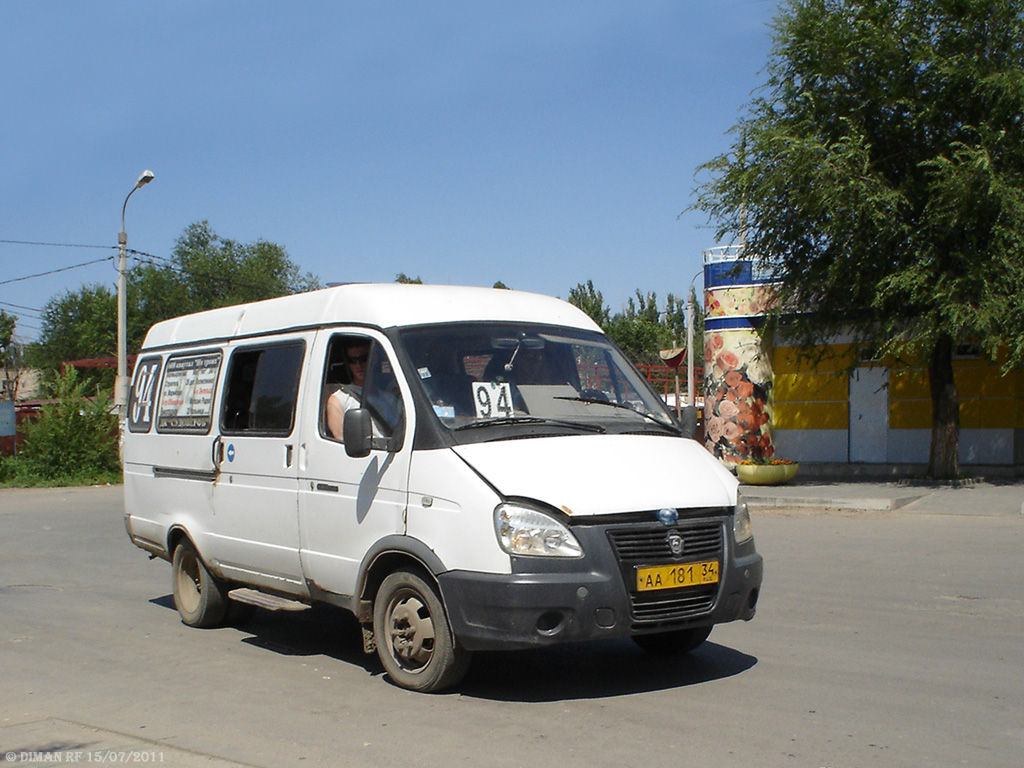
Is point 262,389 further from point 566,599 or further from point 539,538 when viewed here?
point 566,599

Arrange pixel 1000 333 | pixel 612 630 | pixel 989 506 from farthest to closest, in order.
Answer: pixel 1000 333
pixel 989 506
pixel 612 630

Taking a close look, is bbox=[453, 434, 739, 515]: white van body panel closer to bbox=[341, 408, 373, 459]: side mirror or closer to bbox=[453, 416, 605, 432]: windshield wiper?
bbox=[453, 416, 605, 432]: windshield wiper

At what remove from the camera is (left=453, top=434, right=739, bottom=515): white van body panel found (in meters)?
5.23

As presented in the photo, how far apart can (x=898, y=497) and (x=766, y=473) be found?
3890 millimetres

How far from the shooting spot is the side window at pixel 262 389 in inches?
271

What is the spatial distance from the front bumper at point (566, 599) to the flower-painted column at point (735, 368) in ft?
65.9

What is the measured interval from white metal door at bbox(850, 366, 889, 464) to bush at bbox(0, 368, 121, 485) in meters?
18.9

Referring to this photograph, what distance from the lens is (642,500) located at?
5.34 meters

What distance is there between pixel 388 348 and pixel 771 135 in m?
14.5

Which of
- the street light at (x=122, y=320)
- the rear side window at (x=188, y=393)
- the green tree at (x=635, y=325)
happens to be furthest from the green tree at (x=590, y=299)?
the rear side window at (x=188, y=393)

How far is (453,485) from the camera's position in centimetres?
541

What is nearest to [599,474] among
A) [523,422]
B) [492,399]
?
[523,422]

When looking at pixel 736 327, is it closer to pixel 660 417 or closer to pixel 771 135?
pixel 771 135

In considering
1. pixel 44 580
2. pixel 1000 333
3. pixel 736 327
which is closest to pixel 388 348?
pixel 44 580
